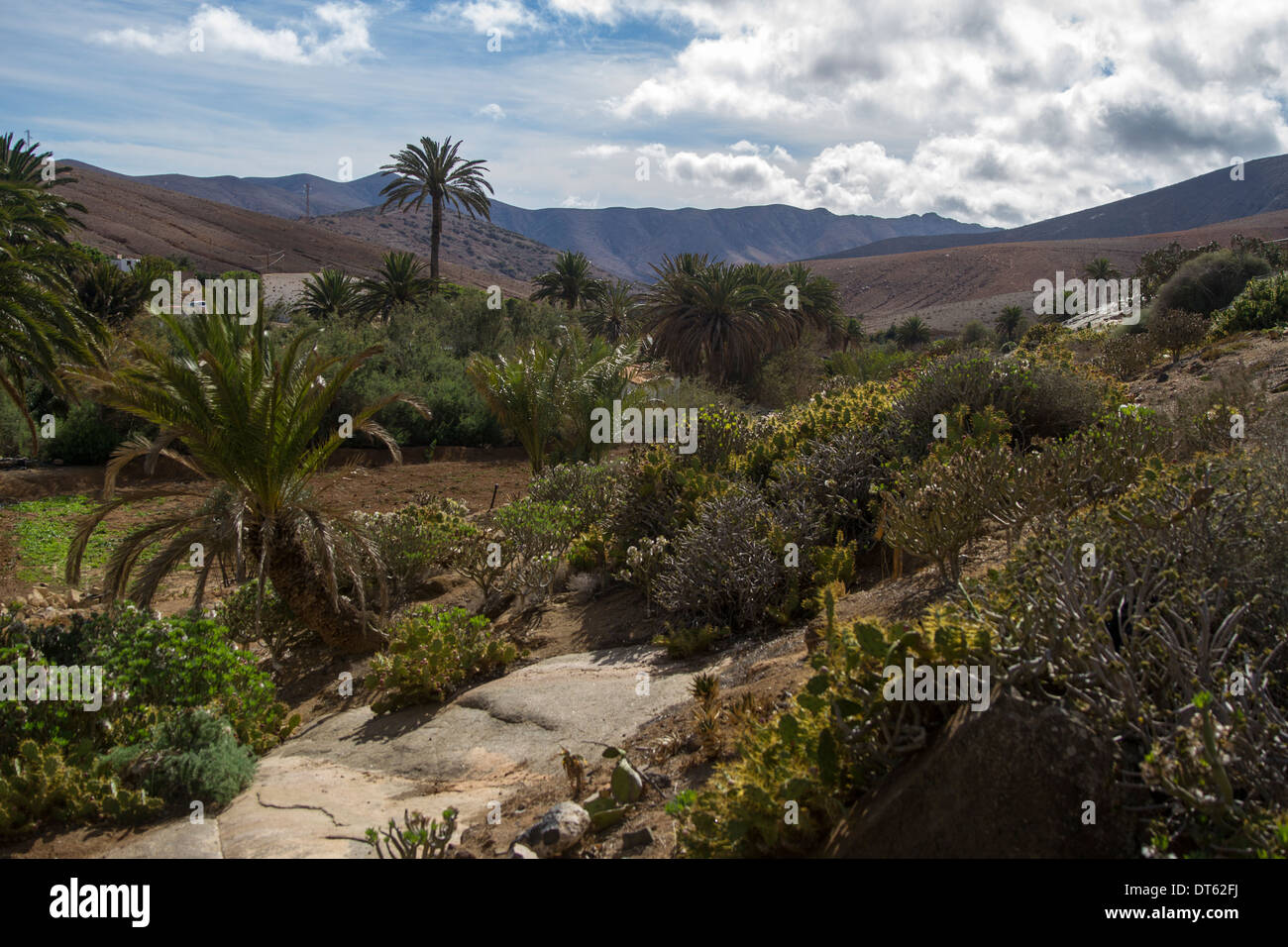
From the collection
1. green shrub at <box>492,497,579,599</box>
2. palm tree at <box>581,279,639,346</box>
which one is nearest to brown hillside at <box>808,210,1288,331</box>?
palm tree at <box>581,279,639,346</box>

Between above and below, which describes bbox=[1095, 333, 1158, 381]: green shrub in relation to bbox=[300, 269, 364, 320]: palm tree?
below

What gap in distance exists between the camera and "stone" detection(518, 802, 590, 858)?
3.89m

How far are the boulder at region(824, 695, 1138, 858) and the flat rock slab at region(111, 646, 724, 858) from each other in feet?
8.14

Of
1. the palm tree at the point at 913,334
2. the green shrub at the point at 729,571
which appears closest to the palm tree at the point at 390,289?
the green shrub at the point at 729,571

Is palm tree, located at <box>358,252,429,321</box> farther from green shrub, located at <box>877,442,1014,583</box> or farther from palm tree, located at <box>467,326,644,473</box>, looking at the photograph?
green shrub, located at <box>877,442,1014,583</box>

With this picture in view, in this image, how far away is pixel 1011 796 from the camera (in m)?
2.95

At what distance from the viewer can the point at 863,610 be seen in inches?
263

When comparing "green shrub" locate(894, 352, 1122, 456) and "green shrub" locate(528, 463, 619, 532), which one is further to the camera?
"green shrub" locate(528, 463, 619, 532)

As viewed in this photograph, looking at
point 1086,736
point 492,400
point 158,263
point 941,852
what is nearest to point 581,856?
point 941,852

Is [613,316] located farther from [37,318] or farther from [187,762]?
[187,762]

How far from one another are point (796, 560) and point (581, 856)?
4.80 metres

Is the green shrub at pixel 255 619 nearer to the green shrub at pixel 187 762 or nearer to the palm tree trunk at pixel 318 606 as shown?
the palm tree trunk at pixel 318 606

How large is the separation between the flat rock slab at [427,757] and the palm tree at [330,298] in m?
32.5
